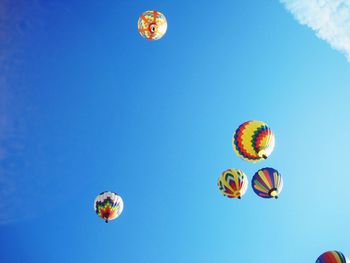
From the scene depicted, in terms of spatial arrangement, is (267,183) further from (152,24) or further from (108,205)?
(152,24)

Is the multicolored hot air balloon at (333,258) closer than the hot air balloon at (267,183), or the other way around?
the multicolored hot air balloon at (333,258)

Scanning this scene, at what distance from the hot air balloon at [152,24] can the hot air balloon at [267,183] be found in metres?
7.50

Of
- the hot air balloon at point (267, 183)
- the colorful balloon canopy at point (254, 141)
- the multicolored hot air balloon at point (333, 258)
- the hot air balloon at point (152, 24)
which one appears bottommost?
the multicolored hot air balloon at point (333, 258)

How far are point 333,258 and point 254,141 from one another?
16.1ft

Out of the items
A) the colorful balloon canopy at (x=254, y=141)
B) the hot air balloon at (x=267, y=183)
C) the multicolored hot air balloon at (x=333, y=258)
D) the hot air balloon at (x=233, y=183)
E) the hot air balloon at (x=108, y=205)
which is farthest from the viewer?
the hot air balloon at (x=108, y=205)

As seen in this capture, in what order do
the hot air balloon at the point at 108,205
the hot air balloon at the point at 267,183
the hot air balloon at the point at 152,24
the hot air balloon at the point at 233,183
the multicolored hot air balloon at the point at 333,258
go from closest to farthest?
the multicolored hot air balloon at the point at 333,258, the hot air balloon at the point at 267,183, the hot air balloon at the point at 233,183, the hot air balloon at the point at 152,24, the hot air balloon at the point at 108,205

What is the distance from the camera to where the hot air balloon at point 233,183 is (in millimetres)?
14578

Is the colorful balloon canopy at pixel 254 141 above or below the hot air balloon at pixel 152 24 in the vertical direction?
below

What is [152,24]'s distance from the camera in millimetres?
15508

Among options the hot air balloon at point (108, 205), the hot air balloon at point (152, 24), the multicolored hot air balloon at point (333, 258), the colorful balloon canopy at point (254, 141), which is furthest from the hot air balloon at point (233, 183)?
the hot air balloon at point (152, 24)

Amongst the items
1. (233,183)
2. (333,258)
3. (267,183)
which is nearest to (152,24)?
(233,183)

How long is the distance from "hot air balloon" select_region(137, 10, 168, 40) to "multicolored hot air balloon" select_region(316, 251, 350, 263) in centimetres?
1115

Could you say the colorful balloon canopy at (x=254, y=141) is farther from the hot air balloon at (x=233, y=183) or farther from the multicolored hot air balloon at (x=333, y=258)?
the multicolored hot air balloon at (x=333, y=258)

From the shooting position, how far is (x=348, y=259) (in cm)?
1236
